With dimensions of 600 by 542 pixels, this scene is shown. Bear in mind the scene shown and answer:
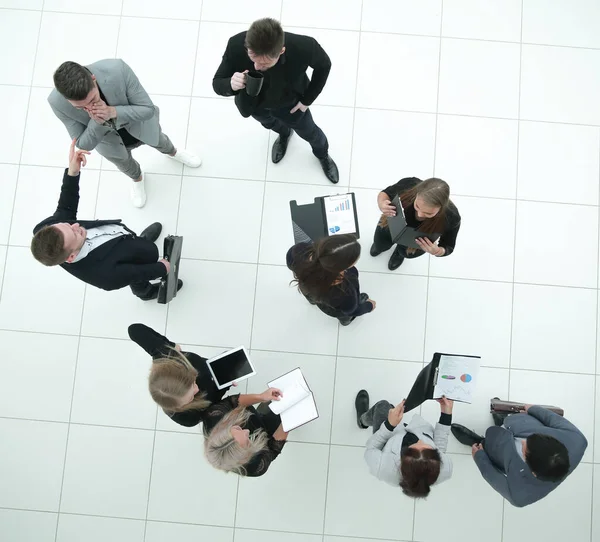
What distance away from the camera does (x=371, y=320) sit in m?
3.70

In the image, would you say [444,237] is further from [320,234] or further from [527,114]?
[527,114]

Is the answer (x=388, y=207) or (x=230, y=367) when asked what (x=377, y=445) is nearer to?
(x=230, y=367)

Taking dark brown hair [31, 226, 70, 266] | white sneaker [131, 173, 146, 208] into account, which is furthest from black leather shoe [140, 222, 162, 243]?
dark brown hair [31, 226, 70, 266]

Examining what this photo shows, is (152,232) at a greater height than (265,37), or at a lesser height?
lesser

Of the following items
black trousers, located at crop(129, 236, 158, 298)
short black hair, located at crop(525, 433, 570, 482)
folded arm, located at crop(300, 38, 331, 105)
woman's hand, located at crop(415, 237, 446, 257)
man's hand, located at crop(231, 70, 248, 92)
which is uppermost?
folded arm, located at crop(300, 38, 331, 105)

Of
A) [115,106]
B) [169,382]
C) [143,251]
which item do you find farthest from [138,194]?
[169,382]

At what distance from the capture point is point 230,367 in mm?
3016

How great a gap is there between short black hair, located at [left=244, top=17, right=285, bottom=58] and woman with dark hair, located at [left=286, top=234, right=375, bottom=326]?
1.01 m

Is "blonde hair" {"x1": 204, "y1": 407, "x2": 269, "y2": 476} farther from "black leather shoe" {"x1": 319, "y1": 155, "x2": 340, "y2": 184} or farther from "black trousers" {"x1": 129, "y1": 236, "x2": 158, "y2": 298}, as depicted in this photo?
"black leather shoe" {"x1": 319, "y1": 155, "x2": 340, "y2": 184}

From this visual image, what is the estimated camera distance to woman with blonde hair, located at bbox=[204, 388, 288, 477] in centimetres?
246

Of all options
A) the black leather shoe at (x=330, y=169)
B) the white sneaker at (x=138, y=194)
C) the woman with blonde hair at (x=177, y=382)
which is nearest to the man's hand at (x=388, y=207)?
the black leather shoe at (x=330, y=169)

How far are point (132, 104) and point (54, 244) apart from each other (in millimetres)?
1000

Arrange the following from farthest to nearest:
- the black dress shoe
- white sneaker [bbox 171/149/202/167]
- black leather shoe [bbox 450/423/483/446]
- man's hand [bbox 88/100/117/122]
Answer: white sneaker [bbox 171/149/202/167], the black dress shoe, black leather shoe [bbox 450/423/483/446], man's hand [bbox 88/100/117/122]

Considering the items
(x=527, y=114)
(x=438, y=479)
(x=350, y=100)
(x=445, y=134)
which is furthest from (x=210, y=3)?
(x=438, y=479)
